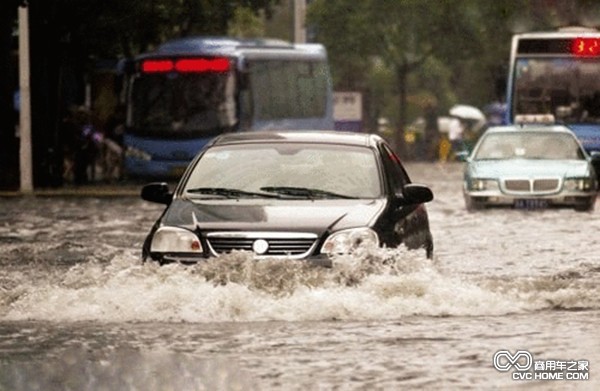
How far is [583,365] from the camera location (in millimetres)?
12008

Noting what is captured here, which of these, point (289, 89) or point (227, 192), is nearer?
point (227, 192)

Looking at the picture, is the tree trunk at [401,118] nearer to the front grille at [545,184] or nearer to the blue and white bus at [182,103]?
the blue and white bus at [182,103]

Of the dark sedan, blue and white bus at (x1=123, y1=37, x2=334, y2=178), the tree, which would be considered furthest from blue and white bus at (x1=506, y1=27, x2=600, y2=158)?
the tree

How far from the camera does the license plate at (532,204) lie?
3119 centimetres

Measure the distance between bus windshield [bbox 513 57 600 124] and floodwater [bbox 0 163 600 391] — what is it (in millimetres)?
22984

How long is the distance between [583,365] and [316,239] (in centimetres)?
350

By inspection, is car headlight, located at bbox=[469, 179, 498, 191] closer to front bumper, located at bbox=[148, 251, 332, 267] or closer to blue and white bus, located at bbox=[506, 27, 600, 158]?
blue and white bus, located at bbox=[506, 27, 600, 158]

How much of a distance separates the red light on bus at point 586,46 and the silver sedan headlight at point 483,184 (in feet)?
42.7

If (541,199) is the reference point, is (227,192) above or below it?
above

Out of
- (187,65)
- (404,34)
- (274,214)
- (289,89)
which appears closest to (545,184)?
(187,65)

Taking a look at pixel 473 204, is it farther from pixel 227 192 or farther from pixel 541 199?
pixel 227 192

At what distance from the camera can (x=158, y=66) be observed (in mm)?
44406

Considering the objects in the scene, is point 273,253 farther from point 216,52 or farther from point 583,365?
point 216,52

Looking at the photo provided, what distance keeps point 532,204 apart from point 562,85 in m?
12.9
